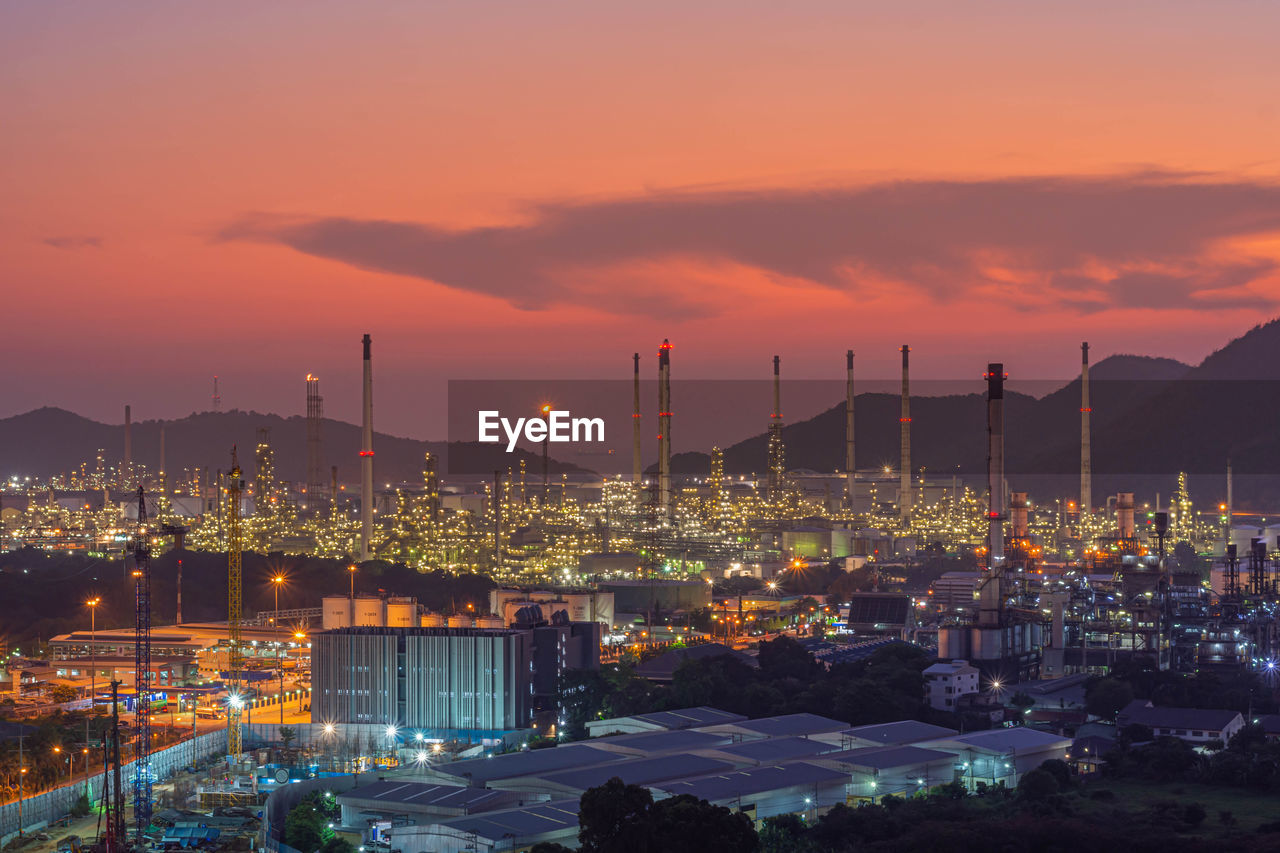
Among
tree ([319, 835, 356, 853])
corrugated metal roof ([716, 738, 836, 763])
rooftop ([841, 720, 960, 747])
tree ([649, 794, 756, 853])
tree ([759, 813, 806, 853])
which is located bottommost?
tree ([319, 835, 356, 853])

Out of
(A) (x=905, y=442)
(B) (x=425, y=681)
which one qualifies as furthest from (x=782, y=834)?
(A) (x=905, y=442)

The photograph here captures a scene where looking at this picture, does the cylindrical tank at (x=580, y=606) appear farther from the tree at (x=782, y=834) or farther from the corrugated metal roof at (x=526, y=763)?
the tree at (x=782, y=834)

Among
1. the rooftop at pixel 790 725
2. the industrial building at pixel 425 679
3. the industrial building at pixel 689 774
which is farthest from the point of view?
the industrial building at pixel 425 679

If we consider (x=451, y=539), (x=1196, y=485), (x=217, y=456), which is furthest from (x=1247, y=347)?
(x=217, y=456)

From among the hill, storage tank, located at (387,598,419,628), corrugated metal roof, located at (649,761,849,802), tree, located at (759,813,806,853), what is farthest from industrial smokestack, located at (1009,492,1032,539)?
the hill

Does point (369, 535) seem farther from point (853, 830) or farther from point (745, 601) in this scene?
point (853, 830)

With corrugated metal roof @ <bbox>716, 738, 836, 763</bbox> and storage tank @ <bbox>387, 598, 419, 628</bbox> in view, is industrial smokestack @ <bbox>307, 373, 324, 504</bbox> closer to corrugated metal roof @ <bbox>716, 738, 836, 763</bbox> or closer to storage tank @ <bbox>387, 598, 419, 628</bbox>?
storage tank @ <bbox>387, 598, 419, 628</bbox>

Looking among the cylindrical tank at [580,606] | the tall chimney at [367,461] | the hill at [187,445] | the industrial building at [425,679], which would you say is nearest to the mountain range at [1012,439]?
the hill at [187,445]
